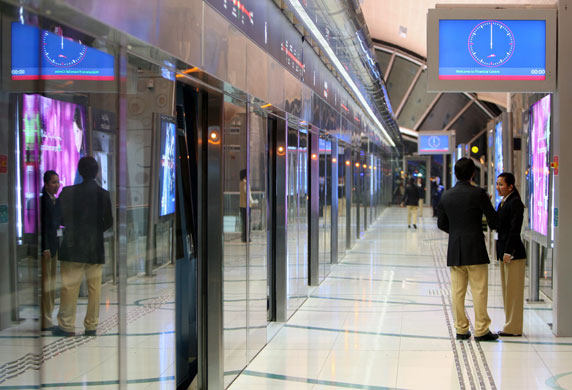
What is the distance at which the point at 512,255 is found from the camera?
619 centimetres

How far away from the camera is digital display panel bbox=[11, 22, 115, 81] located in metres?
2.33

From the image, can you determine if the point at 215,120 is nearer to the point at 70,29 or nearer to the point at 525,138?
the point at 70,29

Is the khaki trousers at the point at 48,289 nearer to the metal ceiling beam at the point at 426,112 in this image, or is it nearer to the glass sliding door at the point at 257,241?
the glass sliding door at the point at 257,241

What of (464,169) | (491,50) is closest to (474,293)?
(464,169)

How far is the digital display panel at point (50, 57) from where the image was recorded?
2.33 m

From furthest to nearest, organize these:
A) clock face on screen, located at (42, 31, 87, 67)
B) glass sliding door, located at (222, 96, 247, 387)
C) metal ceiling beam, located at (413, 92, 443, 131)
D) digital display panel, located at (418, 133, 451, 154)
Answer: metal ceiling beam, located at (413, 92, 443, 131)
digital display panel, located at (418, 133, 451, 154)
glass sliding door, located at (222, 96, 247, 387)
clock face on screen, located at (42, 31, 87, 67)

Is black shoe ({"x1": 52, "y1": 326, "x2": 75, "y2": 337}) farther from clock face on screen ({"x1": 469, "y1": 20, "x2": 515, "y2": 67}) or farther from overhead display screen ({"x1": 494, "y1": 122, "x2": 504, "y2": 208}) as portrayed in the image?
overhead display screen ({"x1": 494, "y1": 122, "x2": 504, "y2": 208})

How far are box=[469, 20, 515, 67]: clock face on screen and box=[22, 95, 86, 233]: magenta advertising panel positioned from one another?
16.7 feet

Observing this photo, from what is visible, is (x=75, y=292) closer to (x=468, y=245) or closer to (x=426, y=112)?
(x=468, y=245)

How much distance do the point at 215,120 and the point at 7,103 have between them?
2.43m

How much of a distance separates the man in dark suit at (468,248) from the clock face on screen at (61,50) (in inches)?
168

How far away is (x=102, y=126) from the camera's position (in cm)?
281

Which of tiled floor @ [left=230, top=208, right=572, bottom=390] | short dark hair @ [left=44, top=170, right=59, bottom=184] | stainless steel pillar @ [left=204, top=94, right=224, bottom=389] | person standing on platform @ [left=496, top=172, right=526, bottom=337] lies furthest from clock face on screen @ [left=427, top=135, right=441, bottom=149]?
short dark hair @ [left=44, top=170, right=59, bottom=184]

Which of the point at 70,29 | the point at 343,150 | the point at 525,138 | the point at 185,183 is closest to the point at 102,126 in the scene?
the point at 70,29
